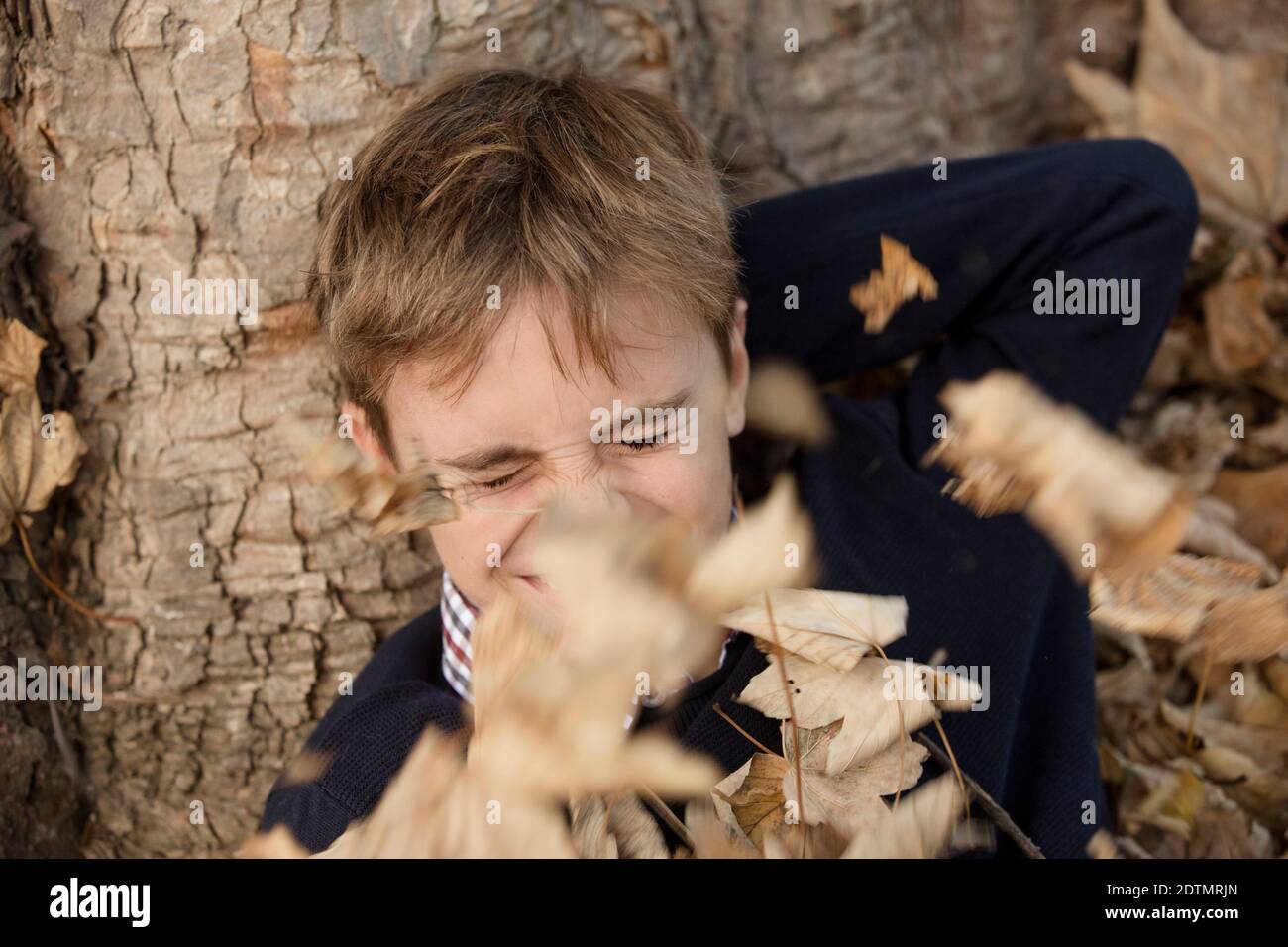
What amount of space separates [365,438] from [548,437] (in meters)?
0.33

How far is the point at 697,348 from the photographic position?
126 cm

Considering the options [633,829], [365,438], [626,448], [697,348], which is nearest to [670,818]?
[633,829]

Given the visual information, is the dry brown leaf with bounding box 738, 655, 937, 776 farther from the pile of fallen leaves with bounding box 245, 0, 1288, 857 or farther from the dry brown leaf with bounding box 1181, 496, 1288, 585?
the dry brown leaf with bounding box 1181, 496, 1288, 585

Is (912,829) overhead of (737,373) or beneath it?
beneath

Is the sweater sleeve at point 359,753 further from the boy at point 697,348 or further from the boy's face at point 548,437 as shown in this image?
the boy's face at point 548,437

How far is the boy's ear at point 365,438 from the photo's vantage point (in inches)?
52.6

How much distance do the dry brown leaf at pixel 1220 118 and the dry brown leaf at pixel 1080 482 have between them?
0.99 m

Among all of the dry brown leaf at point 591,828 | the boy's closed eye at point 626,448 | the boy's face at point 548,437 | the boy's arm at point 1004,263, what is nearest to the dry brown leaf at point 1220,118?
the boy's arm at point 1004,263

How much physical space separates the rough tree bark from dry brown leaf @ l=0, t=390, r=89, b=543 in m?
0.05

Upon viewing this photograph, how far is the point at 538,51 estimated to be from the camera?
140 centimetres

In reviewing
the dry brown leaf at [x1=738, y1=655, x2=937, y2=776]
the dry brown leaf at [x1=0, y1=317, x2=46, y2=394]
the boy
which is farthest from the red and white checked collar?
the dry brown leaf at [x1=0, y1=317, x2=46, y2=394]

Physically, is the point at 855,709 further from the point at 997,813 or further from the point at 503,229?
the point at 503,229
